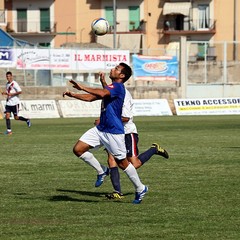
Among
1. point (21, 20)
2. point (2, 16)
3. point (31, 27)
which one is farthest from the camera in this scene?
point (21, 20)

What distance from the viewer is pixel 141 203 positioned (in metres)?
13.5

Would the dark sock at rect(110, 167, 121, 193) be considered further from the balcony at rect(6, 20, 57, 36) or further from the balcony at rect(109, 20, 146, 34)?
the balcony at rect(6, 20, 57, 36)

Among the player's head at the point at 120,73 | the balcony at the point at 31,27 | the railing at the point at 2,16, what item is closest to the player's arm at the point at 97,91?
the player's head at the point at 120,73

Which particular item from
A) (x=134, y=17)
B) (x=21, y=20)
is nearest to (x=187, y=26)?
(x=134, y=17)

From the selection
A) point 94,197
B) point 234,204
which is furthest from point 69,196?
point 234,204

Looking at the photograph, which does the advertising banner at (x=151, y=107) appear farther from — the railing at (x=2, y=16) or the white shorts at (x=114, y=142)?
the white shorts at (x=114, y=142)

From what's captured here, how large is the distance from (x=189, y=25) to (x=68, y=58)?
3125 cm

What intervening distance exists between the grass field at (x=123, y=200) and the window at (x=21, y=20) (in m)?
58.4

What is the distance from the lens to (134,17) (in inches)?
3236

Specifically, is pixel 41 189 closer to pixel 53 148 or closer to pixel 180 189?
pixel 180 189

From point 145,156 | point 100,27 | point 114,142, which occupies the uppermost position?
point 100,27

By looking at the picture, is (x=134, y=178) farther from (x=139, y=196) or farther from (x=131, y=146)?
(x=131, y=146)

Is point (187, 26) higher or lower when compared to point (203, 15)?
lower

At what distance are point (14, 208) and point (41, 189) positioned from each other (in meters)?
2.33
